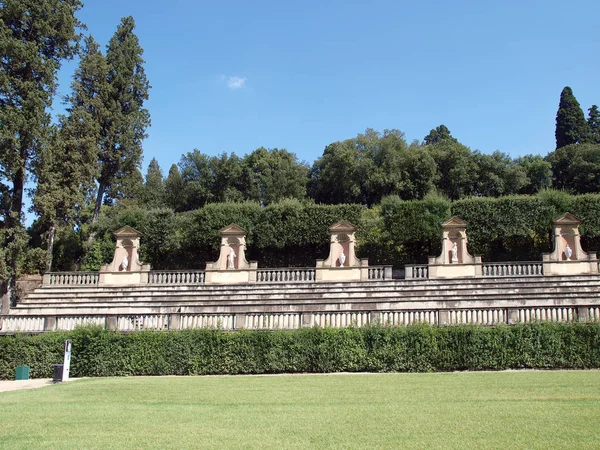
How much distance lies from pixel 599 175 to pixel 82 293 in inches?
1706

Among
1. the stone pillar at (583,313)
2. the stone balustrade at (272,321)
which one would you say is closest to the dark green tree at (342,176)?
the stone balustrade at (272,321)

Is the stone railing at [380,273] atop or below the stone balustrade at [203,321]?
atop

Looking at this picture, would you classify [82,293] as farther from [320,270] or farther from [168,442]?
[168,442]

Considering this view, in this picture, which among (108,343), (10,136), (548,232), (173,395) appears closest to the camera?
(173,395)

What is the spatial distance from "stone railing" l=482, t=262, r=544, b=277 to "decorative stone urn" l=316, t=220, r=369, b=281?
5.65 metres

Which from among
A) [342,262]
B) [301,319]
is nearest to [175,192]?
[342,262]

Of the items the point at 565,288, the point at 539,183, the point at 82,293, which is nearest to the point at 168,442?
the point at 565,288

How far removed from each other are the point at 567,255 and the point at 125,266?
71.4ft

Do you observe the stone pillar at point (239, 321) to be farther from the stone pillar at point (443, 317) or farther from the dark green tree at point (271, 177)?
the dark green tree at point (271, 177)

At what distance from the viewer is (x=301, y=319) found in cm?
1738

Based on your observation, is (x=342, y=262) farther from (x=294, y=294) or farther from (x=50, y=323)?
(x=50, y=323)

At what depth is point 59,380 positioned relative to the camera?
15.5m

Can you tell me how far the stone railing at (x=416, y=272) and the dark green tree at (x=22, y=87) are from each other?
18423 mm

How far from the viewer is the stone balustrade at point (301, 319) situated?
16.1 m
